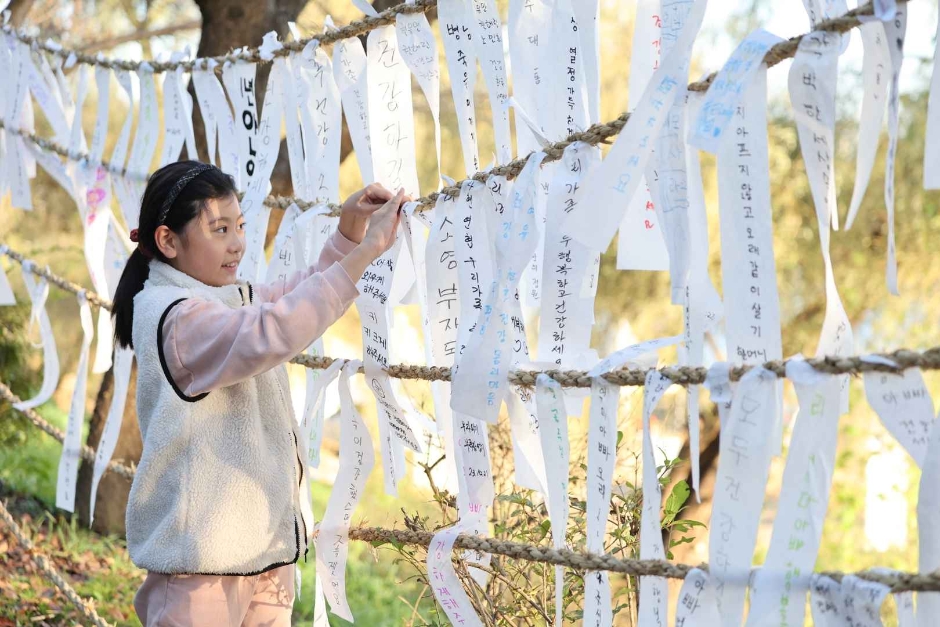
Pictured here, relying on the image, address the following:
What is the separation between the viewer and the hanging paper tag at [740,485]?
2.59 ft

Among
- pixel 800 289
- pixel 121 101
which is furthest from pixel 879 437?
pixel 121 101

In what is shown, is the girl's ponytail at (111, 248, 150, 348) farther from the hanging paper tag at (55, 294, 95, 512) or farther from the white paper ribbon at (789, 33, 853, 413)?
the white paper ribbon at (789, 33, 853, 413)

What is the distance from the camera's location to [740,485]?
31.5 inches

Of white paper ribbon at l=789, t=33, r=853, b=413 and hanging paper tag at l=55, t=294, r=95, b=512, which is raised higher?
white paper ribbon at l=789, t=33, r=853, b=413

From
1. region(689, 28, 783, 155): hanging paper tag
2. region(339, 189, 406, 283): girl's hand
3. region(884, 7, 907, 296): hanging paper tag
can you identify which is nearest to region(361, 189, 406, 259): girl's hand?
region(339, 189, 406, 283): girl's hand

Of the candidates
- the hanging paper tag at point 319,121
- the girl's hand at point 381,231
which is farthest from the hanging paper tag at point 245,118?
the girl's hand at point 381,231

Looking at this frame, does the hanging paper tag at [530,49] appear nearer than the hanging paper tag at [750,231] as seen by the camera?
No

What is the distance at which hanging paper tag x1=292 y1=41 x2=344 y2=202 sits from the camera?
139 centimetres

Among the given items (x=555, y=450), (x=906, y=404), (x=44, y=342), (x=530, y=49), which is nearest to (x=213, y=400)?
(x=555, y=450)

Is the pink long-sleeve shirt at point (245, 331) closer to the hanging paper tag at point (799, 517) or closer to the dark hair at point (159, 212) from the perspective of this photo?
the dark hair at point (159, 212)

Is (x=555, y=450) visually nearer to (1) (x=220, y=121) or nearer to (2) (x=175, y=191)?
(2) (x=175, y=191)

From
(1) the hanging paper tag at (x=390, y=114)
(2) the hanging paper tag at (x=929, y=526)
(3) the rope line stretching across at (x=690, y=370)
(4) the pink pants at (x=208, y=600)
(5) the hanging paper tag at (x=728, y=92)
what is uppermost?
(1) the hanging paper tag at (x=390, y=114)

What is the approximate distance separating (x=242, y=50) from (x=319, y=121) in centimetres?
25

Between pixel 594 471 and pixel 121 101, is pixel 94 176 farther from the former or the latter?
pixel 121 101
